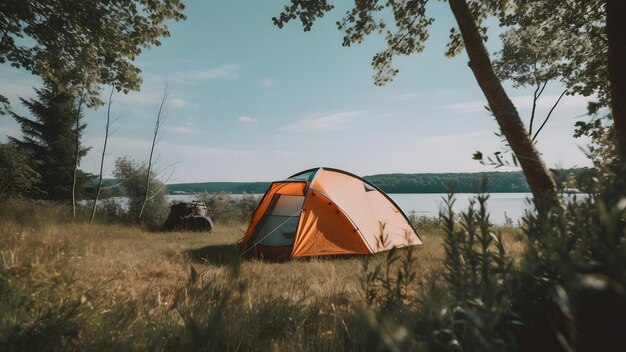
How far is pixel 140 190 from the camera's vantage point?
18.5 meters

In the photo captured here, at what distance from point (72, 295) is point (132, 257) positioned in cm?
562

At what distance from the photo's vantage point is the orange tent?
24.8ft

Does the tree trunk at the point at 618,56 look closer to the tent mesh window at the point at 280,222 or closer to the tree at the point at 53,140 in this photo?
the tent mesh window at the point at 280,222

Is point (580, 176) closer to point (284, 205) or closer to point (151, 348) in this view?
point (151, 348)

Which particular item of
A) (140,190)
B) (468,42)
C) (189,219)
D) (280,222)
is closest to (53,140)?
(140,190)

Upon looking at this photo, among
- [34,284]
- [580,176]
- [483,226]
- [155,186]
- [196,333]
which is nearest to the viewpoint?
[196,333]

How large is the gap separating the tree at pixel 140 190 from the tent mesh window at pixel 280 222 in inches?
439

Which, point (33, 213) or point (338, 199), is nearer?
point (338, 199)

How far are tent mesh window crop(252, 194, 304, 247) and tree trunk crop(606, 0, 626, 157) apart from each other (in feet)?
18.7

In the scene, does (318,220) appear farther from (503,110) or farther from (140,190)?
(140,190)

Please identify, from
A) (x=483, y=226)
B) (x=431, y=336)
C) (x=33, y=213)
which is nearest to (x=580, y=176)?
(x=483, y=226)

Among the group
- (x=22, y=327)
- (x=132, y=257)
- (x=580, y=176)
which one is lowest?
(x=132, y=257)

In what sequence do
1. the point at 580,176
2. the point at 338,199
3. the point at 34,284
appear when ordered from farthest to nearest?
the point at 338,199 < the point at 34,284 < the point at 580,176

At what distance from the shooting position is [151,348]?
181 centimetres
